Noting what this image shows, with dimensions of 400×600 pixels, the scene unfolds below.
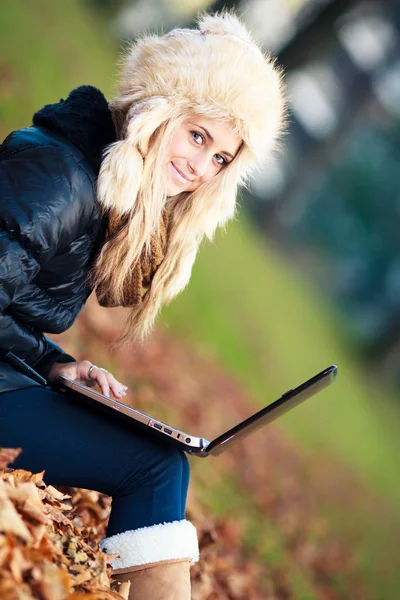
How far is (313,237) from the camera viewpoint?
14891 mm

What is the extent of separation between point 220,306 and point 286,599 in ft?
13.7

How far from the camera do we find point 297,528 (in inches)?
261

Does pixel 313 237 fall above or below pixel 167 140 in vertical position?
above

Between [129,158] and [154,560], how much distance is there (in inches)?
48.8

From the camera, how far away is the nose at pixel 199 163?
2586 millimetres

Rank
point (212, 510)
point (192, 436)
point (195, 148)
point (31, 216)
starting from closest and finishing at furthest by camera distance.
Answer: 1. point (31, 216)
2. point (192, 436)
3. point (195, 148)
4. point (212, 510)

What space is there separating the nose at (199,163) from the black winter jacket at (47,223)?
0.98 feet

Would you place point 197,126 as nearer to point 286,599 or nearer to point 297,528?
point 286,599

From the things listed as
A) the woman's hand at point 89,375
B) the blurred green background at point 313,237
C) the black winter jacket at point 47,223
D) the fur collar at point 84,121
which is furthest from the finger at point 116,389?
the blurred green background at point 313,237

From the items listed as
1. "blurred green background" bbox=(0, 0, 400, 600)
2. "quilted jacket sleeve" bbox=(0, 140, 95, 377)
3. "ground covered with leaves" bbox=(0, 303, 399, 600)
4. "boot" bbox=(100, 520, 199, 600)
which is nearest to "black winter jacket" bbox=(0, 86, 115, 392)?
"quilted jacket sleeve" bbox=(0, 140, 95, 377)

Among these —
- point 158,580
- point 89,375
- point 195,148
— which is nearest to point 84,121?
point 195,148

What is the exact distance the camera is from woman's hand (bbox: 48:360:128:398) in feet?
7.93

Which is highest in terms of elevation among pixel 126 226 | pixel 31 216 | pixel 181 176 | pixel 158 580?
pixel 181 176

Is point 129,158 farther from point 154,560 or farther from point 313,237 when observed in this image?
point 313,237
